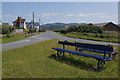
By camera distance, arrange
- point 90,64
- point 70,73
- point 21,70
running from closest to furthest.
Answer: point 70,73 < point 21,70 < point 90,64

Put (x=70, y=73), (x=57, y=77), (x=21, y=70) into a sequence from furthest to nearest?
(x=21, y=70), (x=70, y=73), (x=57, y=77)

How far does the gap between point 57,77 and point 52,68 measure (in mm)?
1103

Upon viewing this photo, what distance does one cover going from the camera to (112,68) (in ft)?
18.1

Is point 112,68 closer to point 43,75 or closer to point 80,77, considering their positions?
point 80,77

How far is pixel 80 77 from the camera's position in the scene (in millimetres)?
4527

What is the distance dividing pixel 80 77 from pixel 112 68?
1887 millimetres

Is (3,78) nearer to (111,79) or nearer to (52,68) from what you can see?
A: (52,68)

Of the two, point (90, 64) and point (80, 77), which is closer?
point (80, 77)

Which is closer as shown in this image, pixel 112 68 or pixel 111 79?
pixel 111 79

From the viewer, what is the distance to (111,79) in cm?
437

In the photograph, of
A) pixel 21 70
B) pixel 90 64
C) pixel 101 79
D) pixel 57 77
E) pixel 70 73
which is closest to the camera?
pixel 101 79

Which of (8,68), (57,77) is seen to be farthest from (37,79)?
(8,68)

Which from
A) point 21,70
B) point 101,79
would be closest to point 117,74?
point 101,79

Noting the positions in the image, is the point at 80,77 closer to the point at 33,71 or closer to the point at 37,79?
the point at 37,79
